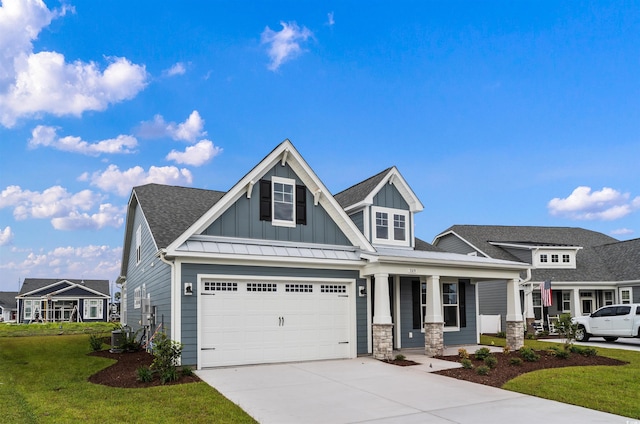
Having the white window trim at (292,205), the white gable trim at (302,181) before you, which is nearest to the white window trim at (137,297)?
the white gable trim at (302,181)

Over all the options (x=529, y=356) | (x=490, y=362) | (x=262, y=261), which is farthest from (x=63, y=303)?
(x=529, y=356)

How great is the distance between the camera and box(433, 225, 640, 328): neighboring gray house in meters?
28.7

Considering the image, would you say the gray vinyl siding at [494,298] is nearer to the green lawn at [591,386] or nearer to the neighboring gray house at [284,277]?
the neighboring gray house at [284,277]

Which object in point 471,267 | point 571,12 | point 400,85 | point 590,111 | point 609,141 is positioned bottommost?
point 471,267

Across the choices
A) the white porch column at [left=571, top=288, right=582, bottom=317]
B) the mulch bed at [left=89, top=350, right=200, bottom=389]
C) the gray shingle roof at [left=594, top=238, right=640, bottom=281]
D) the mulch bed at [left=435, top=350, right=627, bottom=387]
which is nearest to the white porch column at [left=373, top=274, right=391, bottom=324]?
the mulch bed at [left=435, top=350, right=627, bottom=387]

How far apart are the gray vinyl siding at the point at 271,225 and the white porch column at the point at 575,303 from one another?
19.4 m

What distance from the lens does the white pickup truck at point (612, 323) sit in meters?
20.6

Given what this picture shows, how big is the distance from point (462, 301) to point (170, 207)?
38.2ft

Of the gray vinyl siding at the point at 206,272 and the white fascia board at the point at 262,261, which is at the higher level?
the white fascia board at the point at 262,261

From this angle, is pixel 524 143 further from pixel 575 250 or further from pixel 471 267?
pixel 575 250

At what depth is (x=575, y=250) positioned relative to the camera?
99.9 feet

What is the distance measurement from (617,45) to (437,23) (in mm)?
6670

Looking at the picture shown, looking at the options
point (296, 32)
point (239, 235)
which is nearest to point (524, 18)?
point (296, 32)

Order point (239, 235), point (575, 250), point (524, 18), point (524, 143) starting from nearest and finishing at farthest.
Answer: point (239, 235)
point (524, 18)
point (524, 143)
point (575, 250)
